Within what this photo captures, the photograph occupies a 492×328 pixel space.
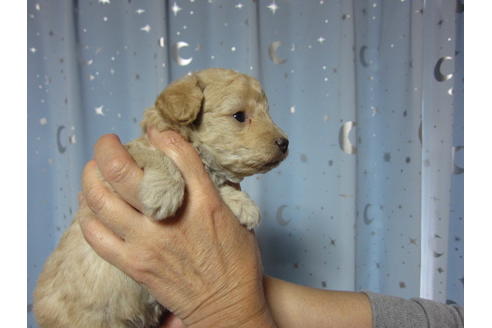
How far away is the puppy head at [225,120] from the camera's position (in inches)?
44.4

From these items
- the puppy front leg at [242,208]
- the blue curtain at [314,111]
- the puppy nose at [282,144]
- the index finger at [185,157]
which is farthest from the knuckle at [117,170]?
the blue curtain at [314,111]

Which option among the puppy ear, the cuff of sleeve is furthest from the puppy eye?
the cuff of sleeve

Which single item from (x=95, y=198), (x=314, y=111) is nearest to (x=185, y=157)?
(x=95, y=198)

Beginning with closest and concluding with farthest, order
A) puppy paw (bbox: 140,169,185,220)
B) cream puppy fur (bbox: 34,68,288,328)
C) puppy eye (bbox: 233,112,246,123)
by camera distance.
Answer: puppy paw (bbox: 140,169,185,220) < cream puppy fur (bbox: 34,68,288,328) < puppy eye (bbox: 233,112,246,123)

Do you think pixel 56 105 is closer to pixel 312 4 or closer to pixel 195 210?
pixel 195 210

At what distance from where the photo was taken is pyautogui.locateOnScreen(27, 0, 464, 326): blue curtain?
184 centimetres

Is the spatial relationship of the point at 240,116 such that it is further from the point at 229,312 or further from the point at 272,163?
the point at 229,312

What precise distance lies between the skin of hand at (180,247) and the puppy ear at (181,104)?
0.13 metres

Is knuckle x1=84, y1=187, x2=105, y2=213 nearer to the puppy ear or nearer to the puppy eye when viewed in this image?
the puppy ear

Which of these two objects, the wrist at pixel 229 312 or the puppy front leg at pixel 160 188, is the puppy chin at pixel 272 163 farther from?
the wrist at pixel 229 312

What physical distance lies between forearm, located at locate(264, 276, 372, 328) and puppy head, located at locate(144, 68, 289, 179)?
0.59 m

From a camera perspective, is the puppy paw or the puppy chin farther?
the puppy chin

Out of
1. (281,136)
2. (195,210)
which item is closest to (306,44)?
(281,136)

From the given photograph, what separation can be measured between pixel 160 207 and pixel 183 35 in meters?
1.29
